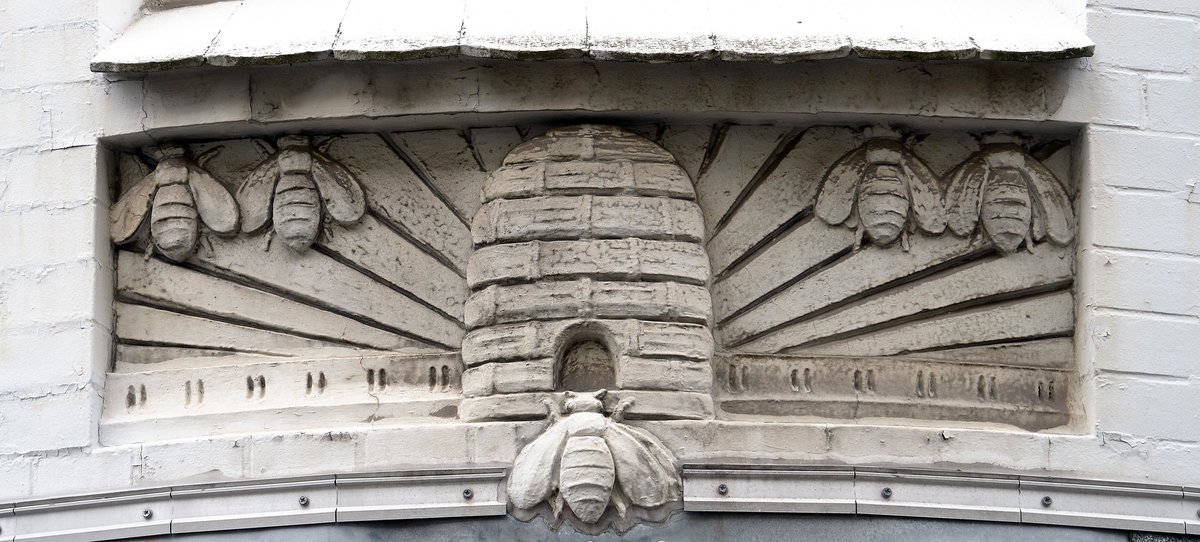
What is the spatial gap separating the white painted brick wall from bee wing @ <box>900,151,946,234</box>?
0.22m

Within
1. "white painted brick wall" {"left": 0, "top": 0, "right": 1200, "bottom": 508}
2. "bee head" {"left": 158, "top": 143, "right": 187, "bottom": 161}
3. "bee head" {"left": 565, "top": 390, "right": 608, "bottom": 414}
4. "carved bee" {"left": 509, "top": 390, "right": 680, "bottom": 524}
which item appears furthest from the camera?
"bee head" {"left": 158, "top": 143, "right": 187, "bottom": 161}

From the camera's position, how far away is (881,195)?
7.53 metres

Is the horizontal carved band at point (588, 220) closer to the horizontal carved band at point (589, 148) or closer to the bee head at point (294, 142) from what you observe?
the horizontal carved band at point (589, 148)

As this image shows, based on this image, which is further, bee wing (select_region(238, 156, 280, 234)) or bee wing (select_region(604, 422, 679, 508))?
bee wing (select_region(238, 156, 280, 234))

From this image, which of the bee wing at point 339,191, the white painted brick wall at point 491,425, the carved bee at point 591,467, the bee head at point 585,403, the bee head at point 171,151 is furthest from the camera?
the bee head at point 171,151

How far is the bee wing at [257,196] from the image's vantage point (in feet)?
25.1

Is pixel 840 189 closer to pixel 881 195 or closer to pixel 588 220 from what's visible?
pixel 881 195

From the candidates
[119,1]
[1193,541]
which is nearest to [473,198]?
[119,1]

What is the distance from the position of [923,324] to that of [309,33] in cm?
249

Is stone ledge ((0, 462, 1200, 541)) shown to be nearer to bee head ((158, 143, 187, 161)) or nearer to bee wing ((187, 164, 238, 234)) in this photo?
bee wing ((187, 164, 238, 234))

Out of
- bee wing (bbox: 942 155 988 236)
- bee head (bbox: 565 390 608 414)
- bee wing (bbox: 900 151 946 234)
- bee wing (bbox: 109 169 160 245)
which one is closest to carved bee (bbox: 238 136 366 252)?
bee wing (bbox: 109 169 160 245)

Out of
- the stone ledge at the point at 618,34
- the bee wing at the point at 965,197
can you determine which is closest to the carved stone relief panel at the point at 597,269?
the bee wing at the point at 965,197

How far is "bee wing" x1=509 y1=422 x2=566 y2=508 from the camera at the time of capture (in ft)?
23.2

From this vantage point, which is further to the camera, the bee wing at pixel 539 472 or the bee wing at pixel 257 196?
the bee wing at pixel 257 196
